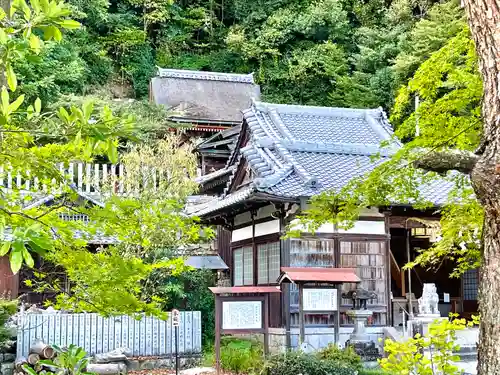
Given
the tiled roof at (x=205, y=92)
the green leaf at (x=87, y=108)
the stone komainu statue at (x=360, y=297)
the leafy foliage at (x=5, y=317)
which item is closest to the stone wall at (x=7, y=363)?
the leafy foliage at (x=5, y=317)

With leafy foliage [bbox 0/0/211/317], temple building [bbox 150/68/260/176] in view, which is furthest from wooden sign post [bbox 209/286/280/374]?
temple building [bbox 150/68/260/176]

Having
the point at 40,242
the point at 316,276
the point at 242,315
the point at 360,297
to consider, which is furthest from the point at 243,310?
the point at 40,242

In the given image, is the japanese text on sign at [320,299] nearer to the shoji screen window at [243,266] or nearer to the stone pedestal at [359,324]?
the stone pedestal at [359,324]

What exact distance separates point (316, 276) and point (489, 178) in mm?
8106

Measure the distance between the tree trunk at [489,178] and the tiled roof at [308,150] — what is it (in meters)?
7.69

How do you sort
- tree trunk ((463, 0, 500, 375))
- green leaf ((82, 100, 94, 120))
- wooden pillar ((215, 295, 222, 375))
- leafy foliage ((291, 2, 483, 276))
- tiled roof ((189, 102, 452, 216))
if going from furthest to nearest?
tiled roof ((189, 102, 452, 216)), wooden pillar ((215, 295, 222, 375)), leafy foliage ((291, 2, 483, 276)), tree trunk ((463, 0, 500, 375)), green leaf ((82, 100, 94, 120))

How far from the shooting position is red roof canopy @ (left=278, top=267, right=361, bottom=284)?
11305mm

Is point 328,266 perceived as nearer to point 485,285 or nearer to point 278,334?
point 278,334

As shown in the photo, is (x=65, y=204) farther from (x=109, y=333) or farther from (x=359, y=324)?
(x=109, y=333)

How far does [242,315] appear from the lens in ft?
36.1

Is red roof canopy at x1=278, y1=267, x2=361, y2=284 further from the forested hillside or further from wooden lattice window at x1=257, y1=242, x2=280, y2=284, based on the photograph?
the forested hillside

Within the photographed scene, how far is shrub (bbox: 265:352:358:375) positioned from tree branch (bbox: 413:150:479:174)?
6090 millimetres

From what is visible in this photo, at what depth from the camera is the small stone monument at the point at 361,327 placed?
11930 mm

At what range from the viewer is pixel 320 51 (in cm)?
3306
